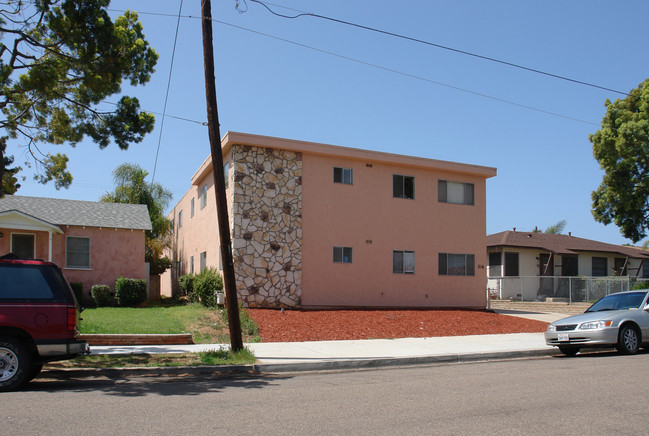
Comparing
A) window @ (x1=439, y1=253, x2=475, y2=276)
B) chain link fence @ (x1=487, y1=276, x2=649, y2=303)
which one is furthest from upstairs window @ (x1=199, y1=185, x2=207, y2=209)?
chain link fence @ (x1=487, y1=276, x2=649, y2=303)

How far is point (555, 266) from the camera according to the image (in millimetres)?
33812

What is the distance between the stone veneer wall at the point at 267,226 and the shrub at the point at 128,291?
614cm

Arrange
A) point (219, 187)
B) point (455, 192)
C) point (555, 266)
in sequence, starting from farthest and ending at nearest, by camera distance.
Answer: point (555, 266), point (455, 192), point (219, 187)

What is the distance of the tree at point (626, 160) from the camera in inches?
1173

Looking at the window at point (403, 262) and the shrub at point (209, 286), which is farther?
the window at point (403, 262)

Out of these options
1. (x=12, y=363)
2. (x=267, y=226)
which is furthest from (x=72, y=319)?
(x=267, y=226)

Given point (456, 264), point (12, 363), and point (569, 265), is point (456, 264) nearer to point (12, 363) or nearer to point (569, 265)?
point (569, 265)

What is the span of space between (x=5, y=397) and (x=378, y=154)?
16.3 m

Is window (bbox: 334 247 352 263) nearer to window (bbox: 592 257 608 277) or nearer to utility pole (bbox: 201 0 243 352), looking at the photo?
utility pole (bbox: 201 0 243 352)

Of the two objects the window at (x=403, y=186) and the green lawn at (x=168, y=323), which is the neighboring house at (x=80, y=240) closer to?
the green lawn at (x=168, y=323)

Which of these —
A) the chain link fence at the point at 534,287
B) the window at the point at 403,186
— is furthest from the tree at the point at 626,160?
the window at the point at 403,186

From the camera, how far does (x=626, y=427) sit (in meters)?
6.22

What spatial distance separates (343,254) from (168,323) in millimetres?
7407

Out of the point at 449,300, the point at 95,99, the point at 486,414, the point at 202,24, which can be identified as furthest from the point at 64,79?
the point at 449,300
